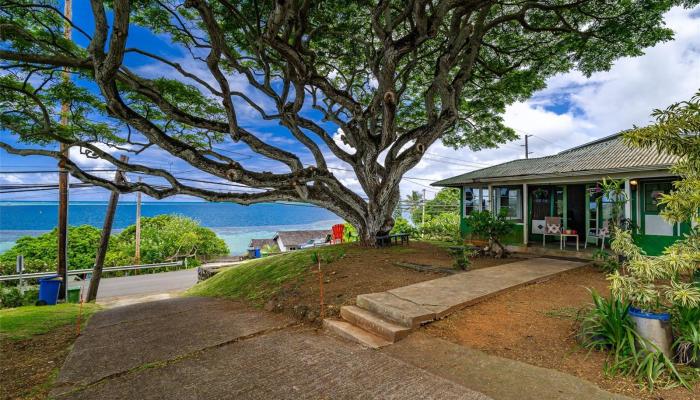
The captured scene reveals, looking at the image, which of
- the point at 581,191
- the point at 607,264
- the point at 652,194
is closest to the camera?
the point at 607,264

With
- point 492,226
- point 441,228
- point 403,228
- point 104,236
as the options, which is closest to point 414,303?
point 492,226

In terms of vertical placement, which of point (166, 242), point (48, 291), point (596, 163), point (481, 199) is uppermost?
point (596, 163)

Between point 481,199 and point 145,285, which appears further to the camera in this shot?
point 145,285

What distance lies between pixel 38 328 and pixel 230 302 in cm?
292

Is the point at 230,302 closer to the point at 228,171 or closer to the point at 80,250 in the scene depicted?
the point at 228,171

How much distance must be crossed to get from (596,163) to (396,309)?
26.4ft

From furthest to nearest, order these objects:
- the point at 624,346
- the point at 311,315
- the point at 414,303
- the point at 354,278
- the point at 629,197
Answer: the point at 629,197
the point at 354,278
the point at 311,315
the point at 414,303
the point at 624,346

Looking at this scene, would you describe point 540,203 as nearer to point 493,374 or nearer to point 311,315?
point 311,315

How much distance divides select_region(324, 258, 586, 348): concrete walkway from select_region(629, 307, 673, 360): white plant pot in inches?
76.8

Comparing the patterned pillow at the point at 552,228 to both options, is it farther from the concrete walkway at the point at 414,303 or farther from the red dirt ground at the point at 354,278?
the concrete walkway at the point at 414,303

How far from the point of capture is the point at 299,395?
2.71 meters

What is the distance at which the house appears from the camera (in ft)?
25.5

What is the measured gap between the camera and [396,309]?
4207 millimetres

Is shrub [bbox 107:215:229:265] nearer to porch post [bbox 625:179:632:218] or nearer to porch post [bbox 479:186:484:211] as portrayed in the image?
porch post [bbox 479:186:484:211]
